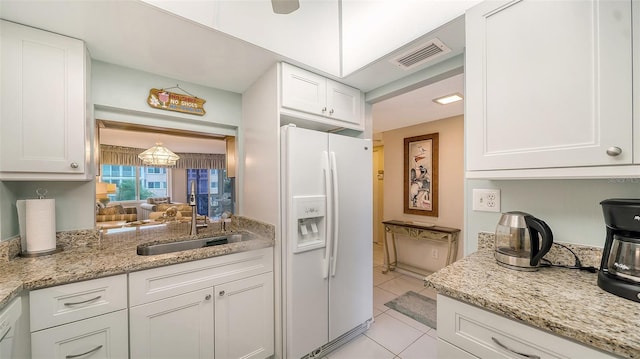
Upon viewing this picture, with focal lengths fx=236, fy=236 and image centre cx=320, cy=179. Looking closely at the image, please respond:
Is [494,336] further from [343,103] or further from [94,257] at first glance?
[94,257]

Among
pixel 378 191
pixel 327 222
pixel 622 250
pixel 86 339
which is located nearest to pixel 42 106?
pixel 86 339

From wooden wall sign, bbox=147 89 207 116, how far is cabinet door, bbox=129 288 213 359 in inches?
56.5

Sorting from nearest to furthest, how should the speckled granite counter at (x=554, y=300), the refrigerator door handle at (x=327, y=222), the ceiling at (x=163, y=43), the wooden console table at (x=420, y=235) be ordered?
the speckled granite counter at (x=554, y=300), the ceiling at (x=163, y=43), the refrigerator door handle at (x=327, y=222), the wooden console table at (x=420, y=235)

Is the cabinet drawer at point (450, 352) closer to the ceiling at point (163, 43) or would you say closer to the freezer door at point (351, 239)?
the freezer door at point (351, 239)

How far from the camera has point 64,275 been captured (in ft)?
3.77

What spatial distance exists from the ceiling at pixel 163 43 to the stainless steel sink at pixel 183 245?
1.31m

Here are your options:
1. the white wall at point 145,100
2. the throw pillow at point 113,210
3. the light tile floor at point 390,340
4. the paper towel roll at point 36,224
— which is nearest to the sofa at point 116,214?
the throw pillow at point 113,210

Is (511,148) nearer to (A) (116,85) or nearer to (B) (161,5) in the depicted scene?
(B) (161,5)

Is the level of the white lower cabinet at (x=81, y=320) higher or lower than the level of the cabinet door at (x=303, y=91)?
lower

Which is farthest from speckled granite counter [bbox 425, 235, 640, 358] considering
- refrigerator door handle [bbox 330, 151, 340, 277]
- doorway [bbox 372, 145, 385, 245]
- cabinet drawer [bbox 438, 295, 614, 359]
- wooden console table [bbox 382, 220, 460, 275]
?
doorway [bbox 372, 145, 385, 245]

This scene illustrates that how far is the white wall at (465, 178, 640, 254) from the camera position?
103 centimetres

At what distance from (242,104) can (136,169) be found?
1.11 metres

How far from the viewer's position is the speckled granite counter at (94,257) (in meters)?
1.12

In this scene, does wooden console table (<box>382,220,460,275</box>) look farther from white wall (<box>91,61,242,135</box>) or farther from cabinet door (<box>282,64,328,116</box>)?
white wall (<box>91,61,242,135</box>)
